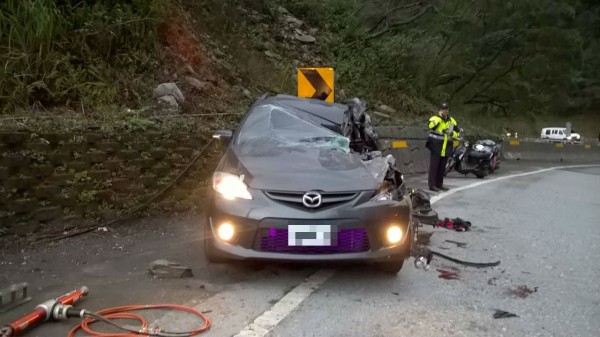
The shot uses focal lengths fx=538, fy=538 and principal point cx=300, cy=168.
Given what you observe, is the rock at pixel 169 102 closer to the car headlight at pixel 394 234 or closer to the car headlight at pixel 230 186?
the car headlight at pixel 230 186

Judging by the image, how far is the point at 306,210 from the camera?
409 cm

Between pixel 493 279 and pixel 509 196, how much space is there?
6267mm

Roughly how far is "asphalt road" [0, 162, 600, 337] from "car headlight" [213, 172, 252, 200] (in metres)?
0.74

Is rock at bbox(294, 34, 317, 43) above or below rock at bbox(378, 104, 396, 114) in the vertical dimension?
above

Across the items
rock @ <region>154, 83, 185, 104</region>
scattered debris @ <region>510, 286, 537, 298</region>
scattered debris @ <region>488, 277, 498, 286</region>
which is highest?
rock @ <region>154, 83, 185, 104</region>

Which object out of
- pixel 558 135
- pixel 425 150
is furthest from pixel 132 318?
pixel 558 135

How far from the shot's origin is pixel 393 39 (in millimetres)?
19609

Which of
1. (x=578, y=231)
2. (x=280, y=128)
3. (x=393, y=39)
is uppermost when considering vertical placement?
(x=393, y=39)

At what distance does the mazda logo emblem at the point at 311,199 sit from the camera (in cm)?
410

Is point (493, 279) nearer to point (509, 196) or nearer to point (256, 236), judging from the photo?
point (256, 236)

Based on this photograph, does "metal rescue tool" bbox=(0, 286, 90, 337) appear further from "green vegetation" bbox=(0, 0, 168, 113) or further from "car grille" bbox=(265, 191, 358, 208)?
"green vegetation" bbox=(0, 0, 168, 113)

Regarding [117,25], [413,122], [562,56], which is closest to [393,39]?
[413,122]

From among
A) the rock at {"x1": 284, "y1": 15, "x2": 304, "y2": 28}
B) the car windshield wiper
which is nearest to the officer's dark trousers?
the car windshield wiper

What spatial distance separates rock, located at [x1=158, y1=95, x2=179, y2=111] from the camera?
28.0 feet
